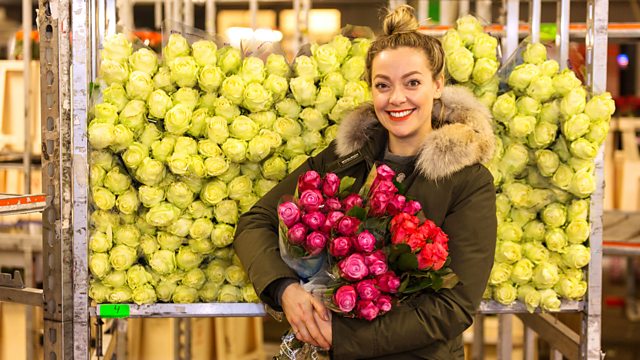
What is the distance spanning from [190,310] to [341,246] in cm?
Result: 97

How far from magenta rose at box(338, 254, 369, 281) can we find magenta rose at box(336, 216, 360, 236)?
2.2 inches

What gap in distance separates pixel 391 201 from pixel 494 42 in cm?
102

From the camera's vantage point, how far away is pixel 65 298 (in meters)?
2.58

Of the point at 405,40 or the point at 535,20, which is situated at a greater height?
the point at 535,20

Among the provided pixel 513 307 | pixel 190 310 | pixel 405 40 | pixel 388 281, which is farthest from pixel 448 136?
Answer: pixel 190 310

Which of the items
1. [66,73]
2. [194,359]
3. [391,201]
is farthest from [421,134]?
[194,359]

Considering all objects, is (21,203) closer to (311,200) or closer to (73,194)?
(73,194)

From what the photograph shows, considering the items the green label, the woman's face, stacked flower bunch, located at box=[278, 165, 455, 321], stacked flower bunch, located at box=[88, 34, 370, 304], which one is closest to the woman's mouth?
the woman's face

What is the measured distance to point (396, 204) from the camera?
185cm

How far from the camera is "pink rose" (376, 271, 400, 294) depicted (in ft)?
5.95

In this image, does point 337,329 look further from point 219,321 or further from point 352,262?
point 219,321

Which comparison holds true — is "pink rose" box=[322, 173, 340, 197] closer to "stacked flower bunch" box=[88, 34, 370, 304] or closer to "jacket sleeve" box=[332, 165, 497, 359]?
"jacket sleeve" box=[332, 165, 497, 359]

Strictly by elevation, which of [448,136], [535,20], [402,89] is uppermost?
[535,20]

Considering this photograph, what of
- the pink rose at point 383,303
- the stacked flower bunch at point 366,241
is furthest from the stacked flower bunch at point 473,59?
the pink rose at point 383,303
